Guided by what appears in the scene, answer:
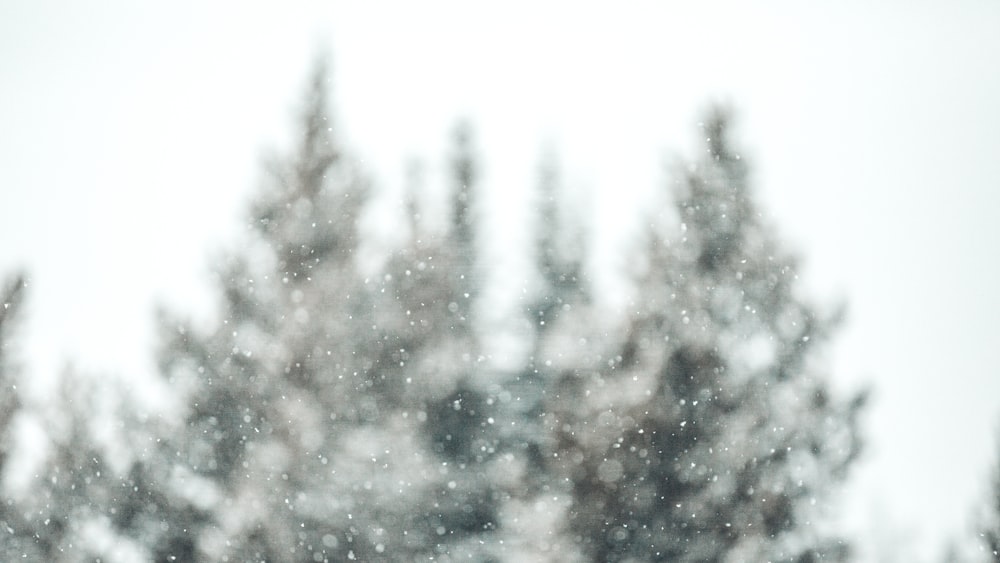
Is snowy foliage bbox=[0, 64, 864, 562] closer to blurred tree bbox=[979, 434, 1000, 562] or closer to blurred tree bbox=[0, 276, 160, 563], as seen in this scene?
blurred tree bbox=[0, 276, 160, 563]

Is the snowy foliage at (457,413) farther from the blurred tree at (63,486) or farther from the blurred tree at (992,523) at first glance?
the blurred tree at (992,523)

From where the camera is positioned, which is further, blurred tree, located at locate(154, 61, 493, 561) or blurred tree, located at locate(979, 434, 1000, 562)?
blurred tree, located at locate(979, 434, 1000, 562)

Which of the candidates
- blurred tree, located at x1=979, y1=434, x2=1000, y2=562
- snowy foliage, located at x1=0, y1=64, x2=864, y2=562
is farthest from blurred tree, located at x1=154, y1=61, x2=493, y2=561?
blurred tree, located at x1=979, y1=434, x2=1000, y2=562

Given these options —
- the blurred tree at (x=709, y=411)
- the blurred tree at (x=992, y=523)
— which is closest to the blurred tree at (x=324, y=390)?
the blurred tree at (x=709, y=411)

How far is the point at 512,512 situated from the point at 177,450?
4.28m

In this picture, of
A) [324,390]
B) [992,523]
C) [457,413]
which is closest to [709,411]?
[457,413]

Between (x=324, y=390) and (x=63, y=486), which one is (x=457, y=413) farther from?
(x=63, y=486)

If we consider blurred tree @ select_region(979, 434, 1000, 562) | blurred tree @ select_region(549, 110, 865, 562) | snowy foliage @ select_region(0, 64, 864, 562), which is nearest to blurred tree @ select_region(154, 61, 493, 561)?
snowy foliage @ select_region(0, 64, 864, 562)

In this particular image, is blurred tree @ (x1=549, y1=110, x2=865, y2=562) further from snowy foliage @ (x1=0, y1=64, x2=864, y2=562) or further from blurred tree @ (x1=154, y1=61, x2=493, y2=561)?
blurred tree @ (x1=154, y1=61, x2=493, y2=561)

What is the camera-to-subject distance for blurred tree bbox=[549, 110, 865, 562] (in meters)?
8.71

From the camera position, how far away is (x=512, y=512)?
923 centimetres

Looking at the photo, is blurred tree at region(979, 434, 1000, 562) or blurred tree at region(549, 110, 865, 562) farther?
blurred tree at region(979, 434, 1000, 562)

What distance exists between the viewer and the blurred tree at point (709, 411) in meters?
8.71

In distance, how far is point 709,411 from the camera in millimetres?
9031
